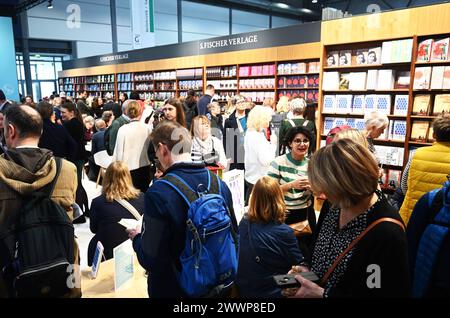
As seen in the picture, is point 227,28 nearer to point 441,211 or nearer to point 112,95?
point 112,95

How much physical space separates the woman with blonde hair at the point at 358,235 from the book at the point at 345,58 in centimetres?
423

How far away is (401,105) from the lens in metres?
4.67

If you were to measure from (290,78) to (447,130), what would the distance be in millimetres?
6394

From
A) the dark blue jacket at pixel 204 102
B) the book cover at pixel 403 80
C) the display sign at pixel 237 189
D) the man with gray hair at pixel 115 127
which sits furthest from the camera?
the dark blue jacket at pixel 204 102

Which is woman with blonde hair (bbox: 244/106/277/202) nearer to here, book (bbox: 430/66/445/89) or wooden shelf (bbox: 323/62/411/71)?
wooden shelf (bbox: 323/62/411/71)

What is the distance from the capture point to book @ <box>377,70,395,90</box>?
4.70m

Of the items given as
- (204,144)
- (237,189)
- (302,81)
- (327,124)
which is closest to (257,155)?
(204,144)

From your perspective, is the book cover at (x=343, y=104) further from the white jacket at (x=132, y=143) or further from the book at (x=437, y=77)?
the white jacket at (x=132, y=143)

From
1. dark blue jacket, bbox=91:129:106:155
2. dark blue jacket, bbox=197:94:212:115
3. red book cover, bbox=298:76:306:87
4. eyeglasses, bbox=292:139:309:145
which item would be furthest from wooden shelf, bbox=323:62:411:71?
dark blue jacket, bbox=91:129:106:155

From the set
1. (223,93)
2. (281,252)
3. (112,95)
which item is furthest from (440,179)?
(112,95)

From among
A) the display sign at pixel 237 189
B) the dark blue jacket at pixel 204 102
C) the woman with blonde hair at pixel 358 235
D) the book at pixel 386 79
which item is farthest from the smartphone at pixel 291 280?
the dark blue jacket at pixel 204 102

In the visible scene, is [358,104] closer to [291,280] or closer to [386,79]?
[386,79]

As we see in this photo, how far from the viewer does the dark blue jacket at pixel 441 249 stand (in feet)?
5.17

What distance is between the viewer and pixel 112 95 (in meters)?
14.6
